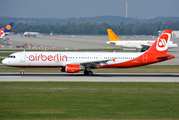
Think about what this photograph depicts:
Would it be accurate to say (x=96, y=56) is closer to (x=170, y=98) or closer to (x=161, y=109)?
(x=170, y=98)

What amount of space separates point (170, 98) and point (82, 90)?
348 inches

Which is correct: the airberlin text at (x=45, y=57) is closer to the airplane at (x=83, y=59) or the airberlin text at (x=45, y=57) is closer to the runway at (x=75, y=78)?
the airplane at (x=83, y=59)

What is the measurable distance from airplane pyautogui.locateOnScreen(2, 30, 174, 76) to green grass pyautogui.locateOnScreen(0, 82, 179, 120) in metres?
8.16

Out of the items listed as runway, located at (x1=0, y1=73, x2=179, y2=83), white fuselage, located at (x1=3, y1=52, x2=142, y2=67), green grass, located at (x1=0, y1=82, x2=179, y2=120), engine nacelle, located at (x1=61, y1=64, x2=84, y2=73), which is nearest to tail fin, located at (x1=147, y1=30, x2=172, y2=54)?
runway, located at (x1=0, y1=73, x2=179, y2=83)

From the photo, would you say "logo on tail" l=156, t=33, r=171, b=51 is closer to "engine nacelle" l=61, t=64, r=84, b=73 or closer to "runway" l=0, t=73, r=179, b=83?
"runway" l=0, t=73, r=179, b=83

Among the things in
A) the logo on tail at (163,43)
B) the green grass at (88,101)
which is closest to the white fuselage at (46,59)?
the logo on tail at (163,43)

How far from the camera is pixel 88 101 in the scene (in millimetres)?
23594

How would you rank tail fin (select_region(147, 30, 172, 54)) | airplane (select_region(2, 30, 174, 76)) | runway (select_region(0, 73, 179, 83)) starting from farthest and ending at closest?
1. tail fin (select_region(147, 30, 172, 54))
2. airplane (select_region(2, 30, 174, 76))
3. runway (select_region(0, 73, 179, 83))

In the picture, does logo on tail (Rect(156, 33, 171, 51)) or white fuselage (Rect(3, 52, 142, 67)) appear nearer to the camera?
white fuselage (Rect(3, 52, 142, 67))

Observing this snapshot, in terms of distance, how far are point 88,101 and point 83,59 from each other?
18592 mm

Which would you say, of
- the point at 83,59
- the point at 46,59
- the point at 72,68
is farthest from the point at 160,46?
the point at 46,59

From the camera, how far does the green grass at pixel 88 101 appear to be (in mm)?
19530

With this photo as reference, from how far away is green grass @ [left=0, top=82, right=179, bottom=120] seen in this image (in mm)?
19530

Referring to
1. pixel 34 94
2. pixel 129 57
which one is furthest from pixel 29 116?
pixel 129 57
